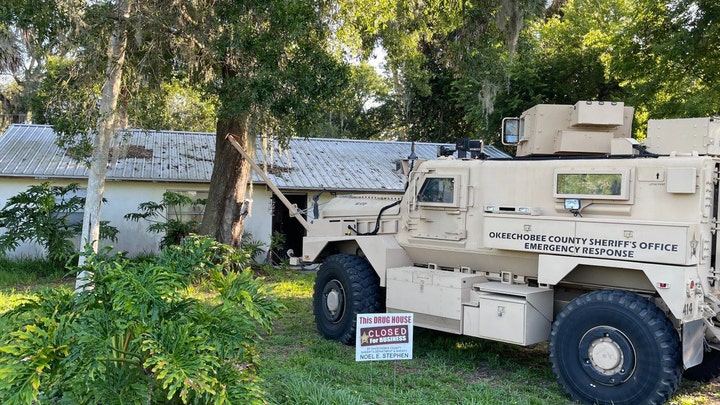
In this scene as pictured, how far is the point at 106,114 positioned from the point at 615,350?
7787mm

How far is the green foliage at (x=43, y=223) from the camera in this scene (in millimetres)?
14152

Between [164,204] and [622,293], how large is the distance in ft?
39.8

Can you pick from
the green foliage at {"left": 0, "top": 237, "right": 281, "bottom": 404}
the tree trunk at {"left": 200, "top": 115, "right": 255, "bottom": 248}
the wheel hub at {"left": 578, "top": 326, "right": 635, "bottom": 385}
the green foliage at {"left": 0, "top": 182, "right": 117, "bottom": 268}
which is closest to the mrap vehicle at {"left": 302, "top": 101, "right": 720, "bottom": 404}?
the wheel hub at {"left": 578, "top": 326, "right": 635, "bottom": 385}

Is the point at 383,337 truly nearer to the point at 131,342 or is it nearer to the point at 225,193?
the point at 131,342

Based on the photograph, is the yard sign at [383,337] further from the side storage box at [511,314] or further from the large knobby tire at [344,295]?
the large knobby tire at [344,295]

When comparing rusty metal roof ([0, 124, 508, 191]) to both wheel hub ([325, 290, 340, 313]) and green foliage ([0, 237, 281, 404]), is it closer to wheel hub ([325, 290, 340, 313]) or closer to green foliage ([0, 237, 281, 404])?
wheel hub ([325, 290, 340, 313])

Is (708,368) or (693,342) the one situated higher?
(693,342)

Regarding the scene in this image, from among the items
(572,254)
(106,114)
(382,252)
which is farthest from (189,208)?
(572,254)

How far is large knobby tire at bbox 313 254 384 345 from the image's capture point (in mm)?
8969

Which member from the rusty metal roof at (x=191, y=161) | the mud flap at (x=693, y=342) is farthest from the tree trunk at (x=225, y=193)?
the mud flap at (x=693, y=342)

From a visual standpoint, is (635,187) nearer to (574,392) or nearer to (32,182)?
(574,392)

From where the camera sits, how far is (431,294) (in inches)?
319

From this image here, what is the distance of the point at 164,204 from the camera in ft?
53.5

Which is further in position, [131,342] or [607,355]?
[607,355]
